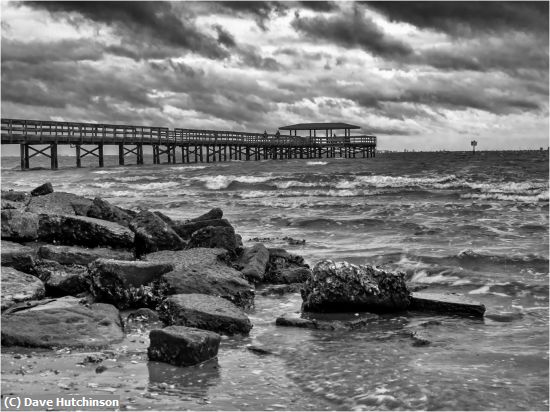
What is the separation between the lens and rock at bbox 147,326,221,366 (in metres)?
5.10

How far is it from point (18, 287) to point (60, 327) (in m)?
1.21

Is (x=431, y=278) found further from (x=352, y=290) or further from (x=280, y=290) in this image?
(x=352, y=290)

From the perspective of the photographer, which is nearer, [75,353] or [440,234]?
[75,353]

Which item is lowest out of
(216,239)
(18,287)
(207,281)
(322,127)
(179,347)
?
(179,347)

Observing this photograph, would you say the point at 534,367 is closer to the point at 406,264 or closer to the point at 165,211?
the point at 406,264

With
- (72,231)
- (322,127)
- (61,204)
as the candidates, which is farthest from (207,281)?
(322,127)

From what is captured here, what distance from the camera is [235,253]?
952 centimetres

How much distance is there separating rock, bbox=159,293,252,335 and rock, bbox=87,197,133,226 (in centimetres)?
462

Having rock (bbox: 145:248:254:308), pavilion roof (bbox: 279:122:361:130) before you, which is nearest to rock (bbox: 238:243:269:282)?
rock (bbox: 145:248:254:308)

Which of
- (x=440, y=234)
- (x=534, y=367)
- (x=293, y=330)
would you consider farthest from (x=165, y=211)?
A: (x=534, y=367)

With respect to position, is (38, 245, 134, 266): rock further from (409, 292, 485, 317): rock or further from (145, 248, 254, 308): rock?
(409, 292, 485, 317): rock

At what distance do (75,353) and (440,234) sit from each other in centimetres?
994

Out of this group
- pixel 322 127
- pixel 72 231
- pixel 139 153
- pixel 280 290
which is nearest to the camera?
pixel 280 290

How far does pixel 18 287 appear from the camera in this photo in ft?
21.4
